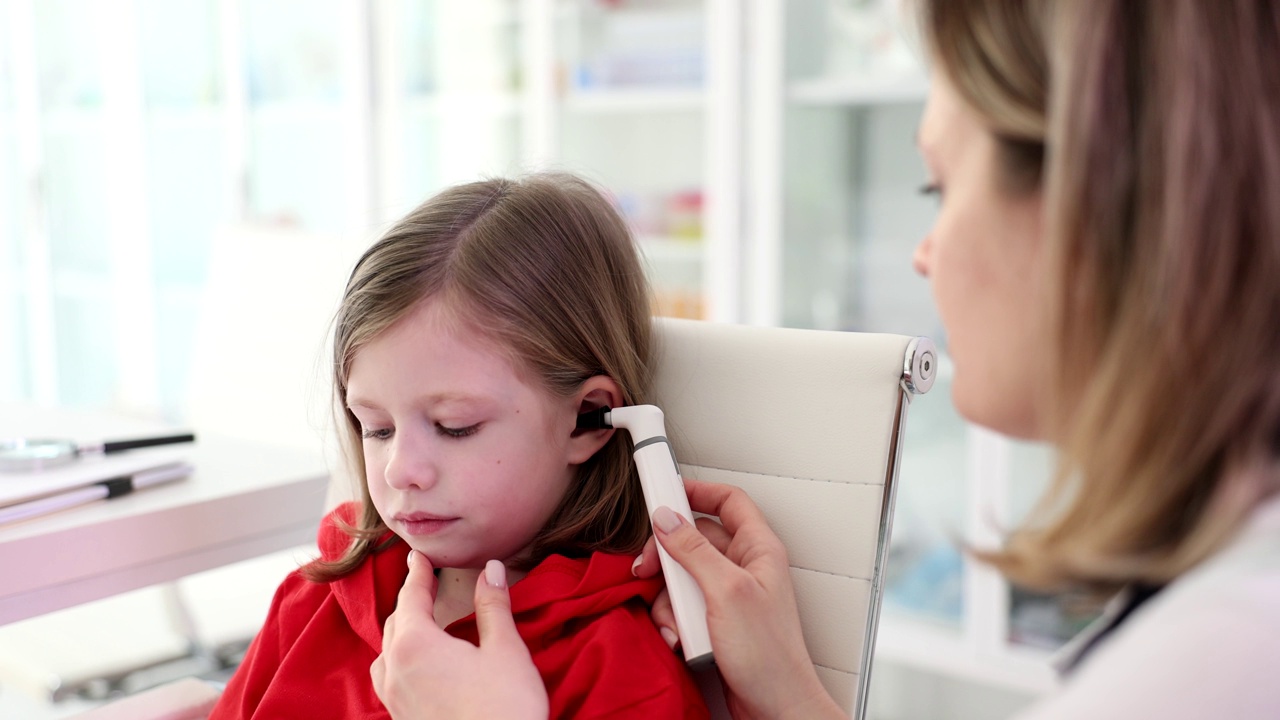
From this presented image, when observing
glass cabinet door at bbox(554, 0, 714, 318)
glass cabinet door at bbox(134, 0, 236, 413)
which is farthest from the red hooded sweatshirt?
glass cabinet door at bbox(134, 0, 236, 413)

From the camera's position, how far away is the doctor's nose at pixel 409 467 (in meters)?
0.89

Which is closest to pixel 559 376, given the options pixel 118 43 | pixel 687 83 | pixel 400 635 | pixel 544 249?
pixel 544 249

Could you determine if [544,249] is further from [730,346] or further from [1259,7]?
[1259,7]

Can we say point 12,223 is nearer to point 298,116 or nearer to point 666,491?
point 298,116

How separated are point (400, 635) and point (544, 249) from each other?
34 cm

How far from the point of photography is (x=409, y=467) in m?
0.89

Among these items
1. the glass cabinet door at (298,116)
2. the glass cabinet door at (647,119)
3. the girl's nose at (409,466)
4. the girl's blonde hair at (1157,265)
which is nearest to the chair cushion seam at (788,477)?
the girl's nose at (409,466)

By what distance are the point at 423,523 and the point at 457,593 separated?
12 centimetres

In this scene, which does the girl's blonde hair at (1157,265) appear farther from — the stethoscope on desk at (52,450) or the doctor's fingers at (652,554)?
the stethoscope on desk at (52,450)

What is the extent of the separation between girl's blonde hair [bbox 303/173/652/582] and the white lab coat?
530mm

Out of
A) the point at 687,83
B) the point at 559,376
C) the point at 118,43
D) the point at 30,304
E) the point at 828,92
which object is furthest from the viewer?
the point at 30,304

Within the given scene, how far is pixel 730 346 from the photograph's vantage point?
1.00 metres

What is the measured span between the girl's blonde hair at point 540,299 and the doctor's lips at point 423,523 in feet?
0.33

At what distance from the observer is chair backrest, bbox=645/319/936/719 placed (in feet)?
2.97
